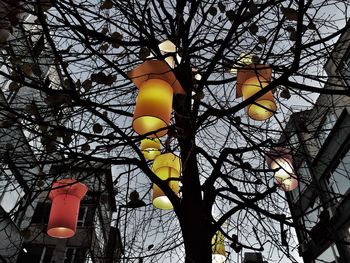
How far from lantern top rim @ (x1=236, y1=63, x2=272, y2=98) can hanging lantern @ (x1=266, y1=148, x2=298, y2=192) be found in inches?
41.1

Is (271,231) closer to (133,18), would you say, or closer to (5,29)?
(133,18)

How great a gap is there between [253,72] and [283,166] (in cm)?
128

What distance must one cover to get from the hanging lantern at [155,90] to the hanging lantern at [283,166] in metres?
1.63

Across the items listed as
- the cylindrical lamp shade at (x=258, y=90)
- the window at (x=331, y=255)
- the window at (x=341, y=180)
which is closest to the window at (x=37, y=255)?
the window at (x=331, y=255)

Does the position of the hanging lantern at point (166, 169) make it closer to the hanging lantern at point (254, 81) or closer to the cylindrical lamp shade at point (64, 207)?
the cylindrical lamp shade at point (64, 207)

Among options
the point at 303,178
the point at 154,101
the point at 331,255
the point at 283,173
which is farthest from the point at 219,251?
the point at 331,255

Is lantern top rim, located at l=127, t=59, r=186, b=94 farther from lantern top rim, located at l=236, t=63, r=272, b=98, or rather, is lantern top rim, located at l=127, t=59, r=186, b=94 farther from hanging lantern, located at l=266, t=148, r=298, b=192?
hanging lantern, located at l=266, t=148, r=298, b=192

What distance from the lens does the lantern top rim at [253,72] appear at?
2.68 meters

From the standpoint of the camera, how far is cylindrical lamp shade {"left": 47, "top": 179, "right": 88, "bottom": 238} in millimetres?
2953

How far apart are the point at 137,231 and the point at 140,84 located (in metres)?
2.43

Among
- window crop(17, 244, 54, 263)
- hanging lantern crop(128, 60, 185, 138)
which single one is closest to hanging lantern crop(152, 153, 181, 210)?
hanging lantern crop(128, 60, 185, 138)

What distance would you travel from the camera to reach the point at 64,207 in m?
3.04

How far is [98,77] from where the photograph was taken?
2676 millimetres

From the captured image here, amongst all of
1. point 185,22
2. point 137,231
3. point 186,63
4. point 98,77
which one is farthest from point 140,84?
point 137,231
